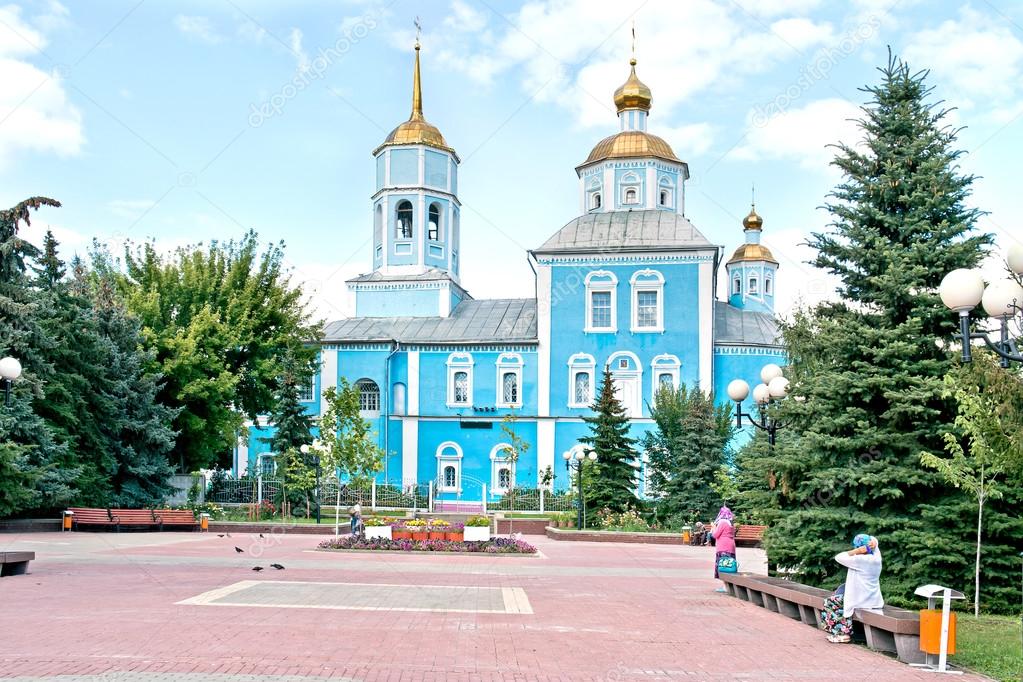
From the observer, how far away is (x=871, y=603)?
977 cm

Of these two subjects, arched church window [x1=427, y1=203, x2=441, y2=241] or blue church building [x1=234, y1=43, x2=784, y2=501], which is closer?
blue church building [x1=234, y1=43, x2=784, y2=501]

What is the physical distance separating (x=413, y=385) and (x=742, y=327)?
14.6m

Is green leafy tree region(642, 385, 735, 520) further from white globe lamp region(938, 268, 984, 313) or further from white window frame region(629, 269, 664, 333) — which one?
white globe lamp region(938, 268, 984, 313)

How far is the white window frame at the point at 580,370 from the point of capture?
1646 inches

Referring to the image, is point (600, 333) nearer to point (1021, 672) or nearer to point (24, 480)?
point (24, 480)

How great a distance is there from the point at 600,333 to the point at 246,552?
24181 mm

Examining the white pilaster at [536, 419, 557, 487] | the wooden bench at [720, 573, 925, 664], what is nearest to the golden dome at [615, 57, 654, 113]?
the white pilaster at [536, 419, 557, 487]

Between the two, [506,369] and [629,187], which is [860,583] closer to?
[506,369]

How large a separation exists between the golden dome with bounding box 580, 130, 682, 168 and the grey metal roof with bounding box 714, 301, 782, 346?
746 centimetres

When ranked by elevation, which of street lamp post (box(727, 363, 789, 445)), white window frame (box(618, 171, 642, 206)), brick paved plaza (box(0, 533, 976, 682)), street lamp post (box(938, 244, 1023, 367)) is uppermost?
white window frame (box(618, 171, 642, 206))

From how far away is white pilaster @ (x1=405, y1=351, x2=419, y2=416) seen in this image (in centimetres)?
4353

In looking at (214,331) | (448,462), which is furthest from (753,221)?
(214,331)

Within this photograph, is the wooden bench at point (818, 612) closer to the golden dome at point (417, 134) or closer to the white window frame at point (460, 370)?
the white window frame at point (460, 370)

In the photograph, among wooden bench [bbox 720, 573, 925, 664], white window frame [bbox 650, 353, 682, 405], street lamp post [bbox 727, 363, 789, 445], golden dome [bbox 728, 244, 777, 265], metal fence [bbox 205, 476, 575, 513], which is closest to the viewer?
wooden bench [bbox 720, 573, 925, 664]
